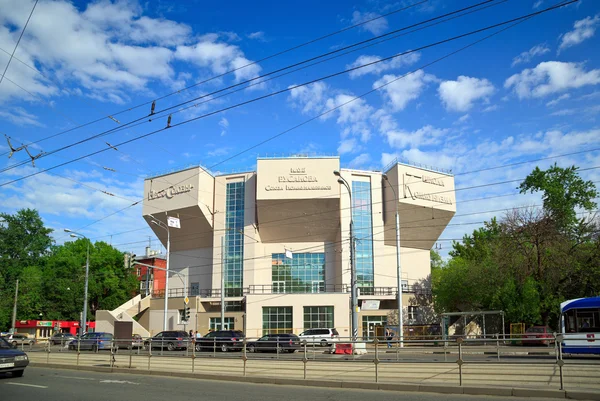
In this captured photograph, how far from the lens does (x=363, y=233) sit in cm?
5447

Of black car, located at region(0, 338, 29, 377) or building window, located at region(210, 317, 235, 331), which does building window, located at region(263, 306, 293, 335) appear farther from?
black car, located at region(0, 338, 29, 377)

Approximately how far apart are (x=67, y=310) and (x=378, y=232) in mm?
44335

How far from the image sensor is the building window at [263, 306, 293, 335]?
49750mm

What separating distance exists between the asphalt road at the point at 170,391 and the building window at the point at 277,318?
33102 millimetres

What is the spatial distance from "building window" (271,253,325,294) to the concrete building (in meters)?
0.11

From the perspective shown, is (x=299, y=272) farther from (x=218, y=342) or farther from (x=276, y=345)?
(x=276, y=345)

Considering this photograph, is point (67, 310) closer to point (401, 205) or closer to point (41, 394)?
point (401, 205)

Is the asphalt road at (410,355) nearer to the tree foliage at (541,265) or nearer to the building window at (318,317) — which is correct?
the tree foliage at (541,265)

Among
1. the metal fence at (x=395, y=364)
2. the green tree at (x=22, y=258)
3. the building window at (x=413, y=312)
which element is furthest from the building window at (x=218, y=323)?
the green tree at (x=22, y=258)

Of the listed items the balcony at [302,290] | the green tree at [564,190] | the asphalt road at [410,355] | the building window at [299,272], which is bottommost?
the asphalt road at [410,355]

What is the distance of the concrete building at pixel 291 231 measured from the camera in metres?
52.1

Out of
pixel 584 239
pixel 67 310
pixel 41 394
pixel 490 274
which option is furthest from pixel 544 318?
pixel 67 310

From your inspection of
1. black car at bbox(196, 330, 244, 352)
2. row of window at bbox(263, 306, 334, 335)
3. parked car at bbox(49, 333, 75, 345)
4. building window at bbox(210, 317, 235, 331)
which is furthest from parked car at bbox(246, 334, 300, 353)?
building window at bbox(210, 317, 235, 331)

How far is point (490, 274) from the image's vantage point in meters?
45.5
